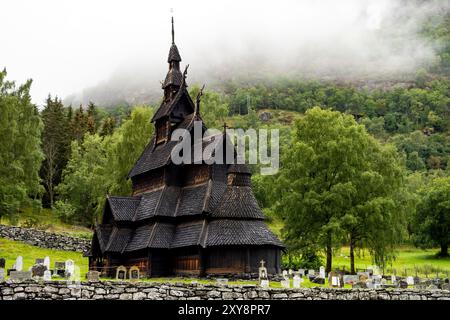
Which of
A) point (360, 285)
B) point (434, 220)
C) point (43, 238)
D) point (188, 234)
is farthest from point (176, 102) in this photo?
point (434, 220)

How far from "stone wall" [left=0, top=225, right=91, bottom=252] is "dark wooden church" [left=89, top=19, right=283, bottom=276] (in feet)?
38.4

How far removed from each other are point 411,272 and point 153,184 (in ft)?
96.0

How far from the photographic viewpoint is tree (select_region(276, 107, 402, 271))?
149ft

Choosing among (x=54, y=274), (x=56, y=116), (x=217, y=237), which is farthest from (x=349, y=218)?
(x=56, y=116)

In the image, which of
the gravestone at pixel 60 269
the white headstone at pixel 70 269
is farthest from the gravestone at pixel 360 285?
the gravestone at pixel 60 269

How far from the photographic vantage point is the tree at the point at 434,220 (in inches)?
2778

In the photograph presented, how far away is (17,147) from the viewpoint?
52.3 m

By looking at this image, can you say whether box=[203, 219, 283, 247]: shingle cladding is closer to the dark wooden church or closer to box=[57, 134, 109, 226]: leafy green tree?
the dark wooden church

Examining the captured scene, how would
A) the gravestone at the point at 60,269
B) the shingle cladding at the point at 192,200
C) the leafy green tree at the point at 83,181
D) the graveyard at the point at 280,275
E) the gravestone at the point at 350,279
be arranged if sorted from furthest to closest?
1. the leafy green tree at the point at 83,181
2. the shingle cladding at the point at 192,200
3. the gravestone at the point at 350,279
4. the gravestone at the point at 60,269
5. the graveyard at the point at 280,275

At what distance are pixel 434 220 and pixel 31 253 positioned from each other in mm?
46768

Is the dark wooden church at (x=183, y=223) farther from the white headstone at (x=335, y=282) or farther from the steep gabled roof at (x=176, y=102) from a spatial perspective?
the white headstone at (x=335, y=282)

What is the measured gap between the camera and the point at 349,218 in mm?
44094

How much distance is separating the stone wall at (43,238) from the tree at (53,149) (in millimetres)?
23300
